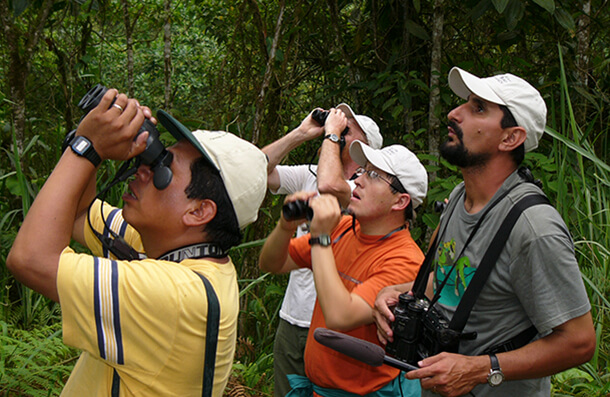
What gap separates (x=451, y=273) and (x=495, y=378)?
0.39m

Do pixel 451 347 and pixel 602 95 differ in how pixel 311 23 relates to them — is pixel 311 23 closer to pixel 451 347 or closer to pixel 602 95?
pixel 602 95

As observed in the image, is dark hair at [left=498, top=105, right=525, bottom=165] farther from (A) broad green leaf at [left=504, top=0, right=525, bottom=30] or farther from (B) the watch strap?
(A) broad green leaf at [left=504, top=0, right=525, bottom=30]

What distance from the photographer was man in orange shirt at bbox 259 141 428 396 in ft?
6.99

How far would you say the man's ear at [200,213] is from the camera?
1621 millimetres

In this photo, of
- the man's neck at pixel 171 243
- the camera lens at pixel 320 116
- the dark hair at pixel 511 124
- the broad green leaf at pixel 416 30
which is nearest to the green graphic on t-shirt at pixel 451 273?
the dark hair at pixel 511 124

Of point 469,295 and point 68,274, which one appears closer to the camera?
point 68,274

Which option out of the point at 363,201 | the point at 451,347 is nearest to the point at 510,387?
the point at 451,347

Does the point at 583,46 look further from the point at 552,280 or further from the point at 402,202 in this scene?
the point at 552,280

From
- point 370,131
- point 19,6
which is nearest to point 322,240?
point 370,131

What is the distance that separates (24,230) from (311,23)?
4.71 meters

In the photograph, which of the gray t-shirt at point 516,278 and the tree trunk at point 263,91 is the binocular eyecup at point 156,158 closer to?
the gray t-shirt at point 516,278

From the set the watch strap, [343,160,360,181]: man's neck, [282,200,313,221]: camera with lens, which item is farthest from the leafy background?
[282,200,313,221]: camera with lens

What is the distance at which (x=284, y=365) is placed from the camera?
3148 mm

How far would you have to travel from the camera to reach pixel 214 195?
165cm
